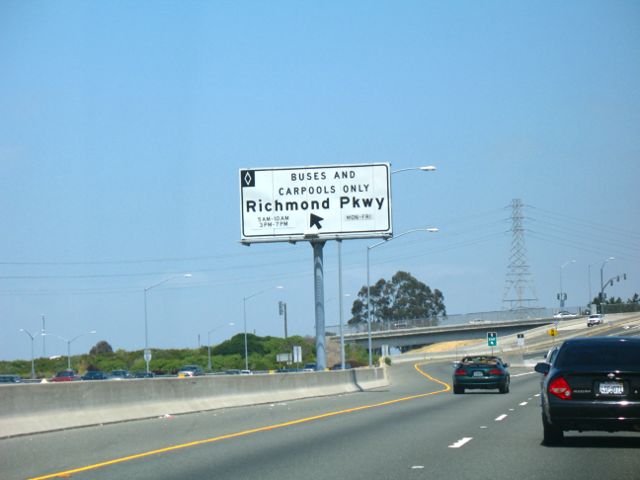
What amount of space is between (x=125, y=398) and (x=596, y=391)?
12.0 metres

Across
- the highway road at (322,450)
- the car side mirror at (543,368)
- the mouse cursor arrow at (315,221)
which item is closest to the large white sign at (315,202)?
the mouse cursor arrow at (315,221)

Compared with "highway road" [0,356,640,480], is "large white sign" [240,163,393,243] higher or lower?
higher

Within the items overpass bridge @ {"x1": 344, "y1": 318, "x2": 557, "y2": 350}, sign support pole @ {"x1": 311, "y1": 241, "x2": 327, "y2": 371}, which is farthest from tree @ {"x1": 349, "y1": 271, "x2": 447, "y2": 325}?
sign support pole @ {"x1": 311, "y1": 241, "x2": 327, "y2": 371}

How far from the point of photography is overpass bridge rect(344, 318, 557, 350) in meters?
123

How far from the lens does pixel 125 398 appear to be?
78.9 ft

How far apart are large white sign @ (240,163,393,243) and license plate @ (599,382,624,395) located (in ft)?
98.3

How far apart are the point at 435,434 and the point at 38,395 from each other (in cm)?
763

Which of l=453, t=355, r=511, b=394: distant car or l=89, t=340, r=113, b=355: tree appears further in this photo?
l=89, t=340, r=113, b=355: tree

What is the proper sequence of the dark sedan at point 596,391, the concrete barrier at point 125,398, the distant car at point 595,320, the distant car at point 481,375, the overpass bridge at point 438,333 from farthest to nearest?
the overpass bridge at point 438,333 < the distant car at point 595,320 < the distant car at point 481,375 < the concrete barrier at point 125,398 < the dark sedan at point 596,391

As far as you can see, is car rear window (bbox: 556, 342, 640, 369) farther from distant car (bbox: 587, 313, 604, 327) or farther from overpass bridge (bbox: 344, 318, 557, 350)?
distant car (bbox: 587, 313, 604, 327)

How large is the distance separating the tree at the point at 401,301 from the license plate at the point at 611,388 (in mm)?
144134

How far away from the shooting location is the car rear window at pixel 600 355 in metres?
16.1

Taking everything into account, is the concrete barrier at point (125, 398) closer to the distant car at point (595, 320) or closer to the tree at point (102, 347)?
the distant car at point (595, 320)

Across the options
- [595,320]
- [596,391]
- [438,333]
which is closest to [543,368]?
[596,391]
